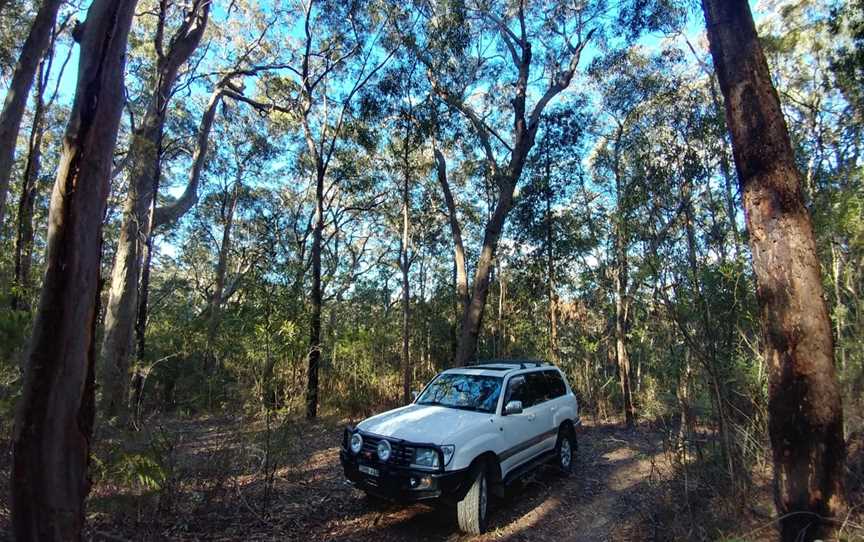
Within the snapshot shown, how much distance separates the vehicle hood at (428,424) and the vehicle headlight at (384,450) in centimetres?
10

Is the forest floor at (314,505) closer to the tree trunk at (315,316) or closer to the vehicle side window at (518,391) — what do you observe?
the vehicle side window at (518,391)

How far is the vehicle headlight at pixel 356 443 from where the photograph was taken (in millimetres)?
→ 5488

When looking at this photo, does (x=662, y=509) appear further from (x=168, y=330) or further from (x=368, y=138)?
(x=168, y=330)

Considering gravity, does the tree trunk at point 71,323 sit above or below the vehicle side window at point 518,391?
above

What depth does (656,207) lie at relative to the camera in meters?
7.57

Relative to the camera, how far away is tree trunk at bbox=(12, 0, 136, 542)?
293 cm

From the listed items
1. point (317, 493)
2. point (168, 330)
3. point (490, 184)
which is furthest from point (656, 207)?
point (168, 330)

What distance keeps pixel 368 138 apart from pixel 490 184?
17.2 ft

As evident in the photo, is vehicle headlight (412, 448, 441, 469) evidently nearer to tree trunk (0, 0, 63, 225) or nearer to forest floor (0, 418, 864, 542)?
forest floor (0, 418, 864, 542)

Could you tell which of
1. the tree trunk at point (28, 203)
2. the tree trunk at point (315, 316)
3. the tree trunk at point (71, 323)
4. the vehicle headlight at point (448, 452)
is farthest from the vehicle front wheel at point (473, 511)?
the tree trunk at point (28, 203)

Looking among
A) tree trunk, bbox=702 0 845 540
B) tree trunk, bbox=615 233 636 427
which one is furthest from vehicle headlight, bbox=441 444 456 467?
tree trunk, bbox=615 233 636 427

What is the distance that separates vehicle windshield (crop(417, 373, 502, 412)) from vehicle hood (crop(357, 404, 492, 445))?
213 millimetres

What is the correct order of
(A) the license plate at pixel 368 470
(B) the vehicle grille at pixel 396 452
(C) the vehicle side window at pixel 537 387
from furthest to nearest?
(C) the vehicle side window at pixel 537 387 → (A) the license plate at pixel 368 470 → (B) the vehicle grille at pixel 396 452

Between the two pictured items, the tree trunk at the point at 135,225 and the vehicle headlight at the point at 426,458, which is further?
the tree trunk at the point at 135,225
